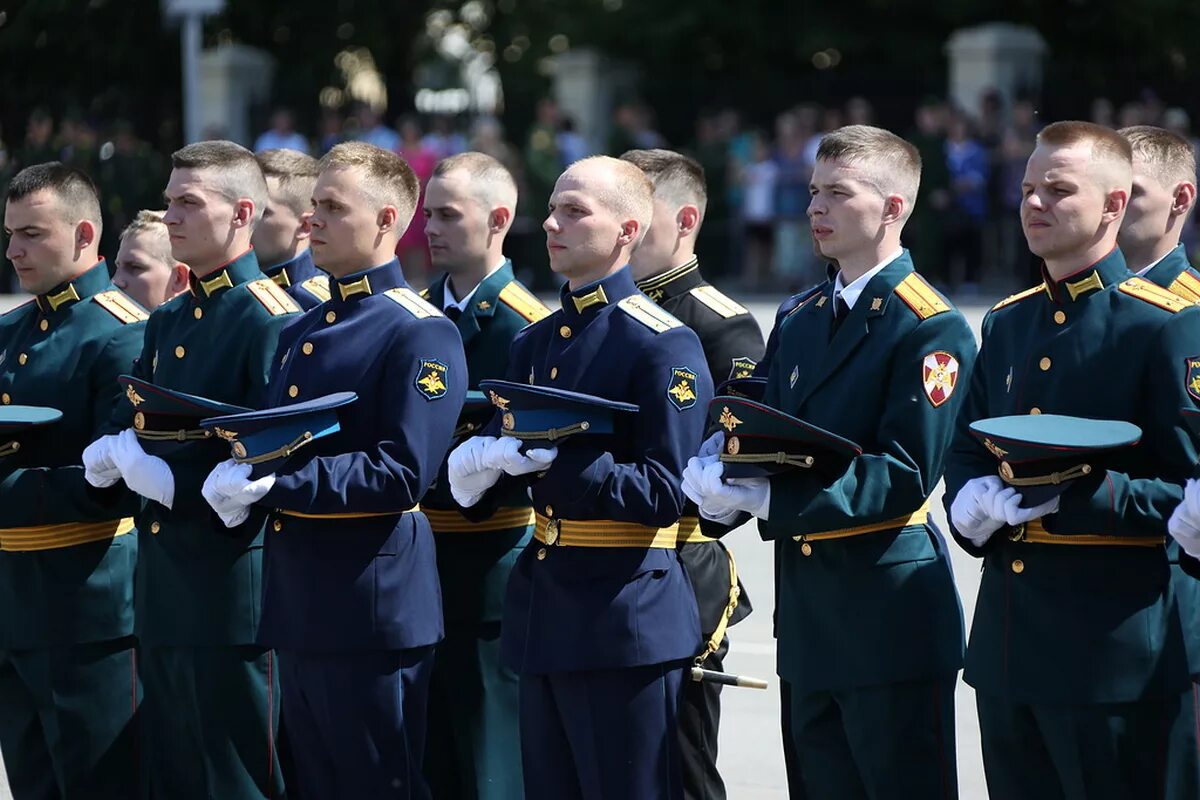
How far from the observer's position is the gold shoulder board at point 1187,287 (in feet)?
15.9

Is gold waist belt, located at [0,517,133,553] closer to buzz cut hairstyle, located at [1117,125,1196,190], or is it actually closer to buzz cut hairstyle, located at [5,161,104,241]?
buzz cut hairstyle, located at [5,161,104,241]

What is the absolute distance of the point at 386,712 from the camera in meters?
5.15

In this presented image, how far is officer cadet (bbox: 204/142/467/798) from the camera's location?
507 cm

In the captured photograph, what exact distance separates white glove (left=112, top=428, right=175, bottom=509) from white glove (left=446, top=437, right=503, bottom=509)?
806mm

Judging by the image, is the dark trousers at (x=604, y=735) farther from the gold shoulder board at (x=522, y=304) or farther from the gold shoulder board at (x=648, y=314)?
the gold shoulder board at (x=522, y=304)

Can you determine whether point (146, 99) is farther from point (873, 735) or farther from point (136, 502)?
point (873, 735)

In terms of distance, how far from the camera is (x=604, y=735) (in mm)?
4965

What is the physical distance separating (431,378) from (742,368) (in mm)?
983

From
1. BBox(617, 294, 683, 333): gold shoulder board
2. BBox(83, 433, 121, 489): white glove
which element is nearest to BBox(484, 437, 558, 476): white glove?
BBox(617, 294, 683, 333): gold shoulder board

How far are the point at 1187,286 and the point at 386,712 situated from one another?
2348 millimetres

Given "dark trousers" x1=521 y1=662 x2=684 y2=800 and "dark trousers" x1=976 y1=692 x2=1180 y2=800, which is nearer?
"dark trousers" x1=976 y1=692 x2=1180 y2=800

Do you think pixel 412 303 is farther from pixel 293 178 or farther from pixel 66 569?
pixel 293 178

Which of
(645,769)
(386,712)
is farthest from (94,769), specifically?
(645,769)

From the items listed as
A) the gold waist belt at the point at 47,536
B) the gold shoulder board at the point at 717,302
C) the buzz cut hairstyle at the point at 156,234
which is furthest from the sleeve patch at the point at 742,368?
the buzz cut hairstyle at the point at 156,234
